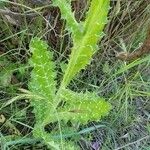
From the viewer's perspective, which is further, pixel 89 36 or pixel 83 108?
pixel 83 108

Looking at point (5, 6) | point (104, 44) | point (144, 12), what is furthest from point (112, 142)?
point (5, 6)

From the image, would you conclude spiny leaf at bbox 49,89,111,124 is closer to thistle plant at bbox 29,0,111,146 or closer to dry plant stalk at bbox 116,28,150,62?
thistle plant at bbox 29,0,111,146

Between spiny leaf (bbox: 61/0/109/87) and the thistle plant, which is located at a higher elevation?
spiny leaf (bbox: 61/0/109/87)

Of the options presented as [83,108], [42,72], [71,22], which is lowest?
[83,108]

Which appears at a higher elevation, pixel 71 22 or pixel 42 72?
pixel 71 22

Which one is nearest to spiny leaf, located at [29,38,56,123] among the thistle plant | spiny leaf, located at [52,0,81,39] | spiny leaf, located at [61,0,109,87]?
the thistle plant

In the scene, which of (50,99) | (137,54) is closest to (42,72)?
(50,99)

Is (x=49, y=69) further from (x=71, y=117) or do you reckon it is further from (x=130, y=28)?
(x=130, y=28)

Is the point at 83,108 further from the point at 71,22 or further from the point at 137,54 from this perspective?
the point at 71,22
